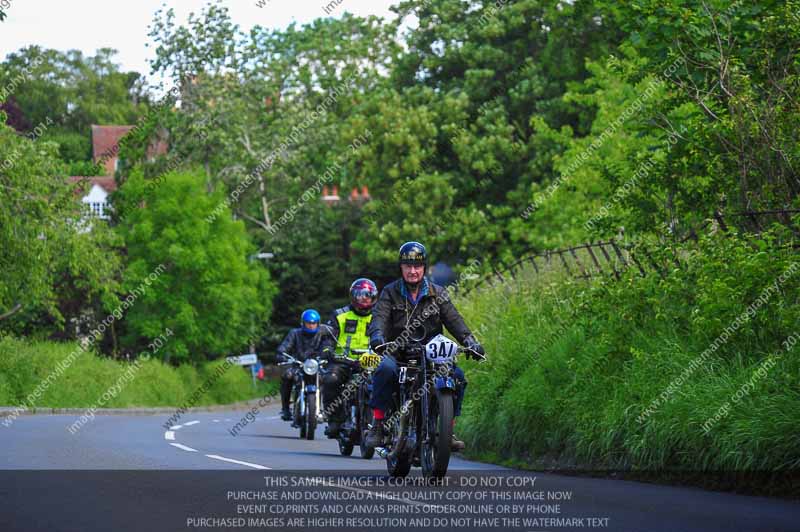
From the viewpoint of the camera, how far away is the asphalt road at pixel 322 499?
383 inches

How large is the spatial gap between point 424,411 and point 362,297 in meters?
5.49

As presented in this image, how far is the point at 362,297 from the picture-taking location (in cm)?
1817

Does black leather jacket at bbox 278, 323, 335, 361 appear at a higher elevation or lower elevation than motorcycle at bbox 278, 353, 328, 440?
higher

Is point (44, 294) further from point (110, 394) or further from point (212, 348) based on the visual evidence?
point (212, 348)

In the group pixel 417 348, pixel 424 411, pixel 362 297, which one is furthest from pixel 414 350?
pixel 362 297

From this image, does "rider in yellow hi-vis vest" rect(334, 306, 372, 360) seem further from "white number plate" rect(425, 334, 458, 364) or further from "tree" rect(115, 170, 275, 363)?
"tree" rect(115, 170, 275, 363)

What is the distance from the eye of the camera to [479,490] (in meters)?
12.2

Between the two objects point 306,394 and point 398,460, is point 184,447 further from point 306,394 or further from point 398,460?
point 398,460

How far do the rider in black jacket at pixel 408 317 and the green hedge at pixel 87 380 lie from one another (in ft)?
89.7

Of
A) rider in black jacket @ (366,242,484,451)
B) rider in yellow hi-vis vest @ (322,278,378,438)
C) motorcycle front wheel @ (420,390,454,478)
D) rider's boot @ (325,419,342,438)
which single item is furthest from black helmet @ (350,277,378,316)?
motorcycle front wheel @ (420,390,454,478)

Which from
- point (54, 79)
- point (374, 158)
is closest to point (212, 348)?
point (374, 158)

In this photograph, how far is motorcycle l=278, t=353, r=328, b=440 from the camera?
2250 cm

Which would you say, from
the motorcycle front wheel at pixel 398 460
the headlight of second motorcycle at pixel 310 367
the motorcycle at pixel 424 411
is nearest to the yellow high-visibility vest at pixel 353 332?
the headlight of second motorcycle at pixel 310 367

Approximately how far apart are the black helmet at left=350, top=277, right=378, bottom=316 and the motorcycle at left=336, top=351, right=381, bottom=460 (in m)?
0.55
